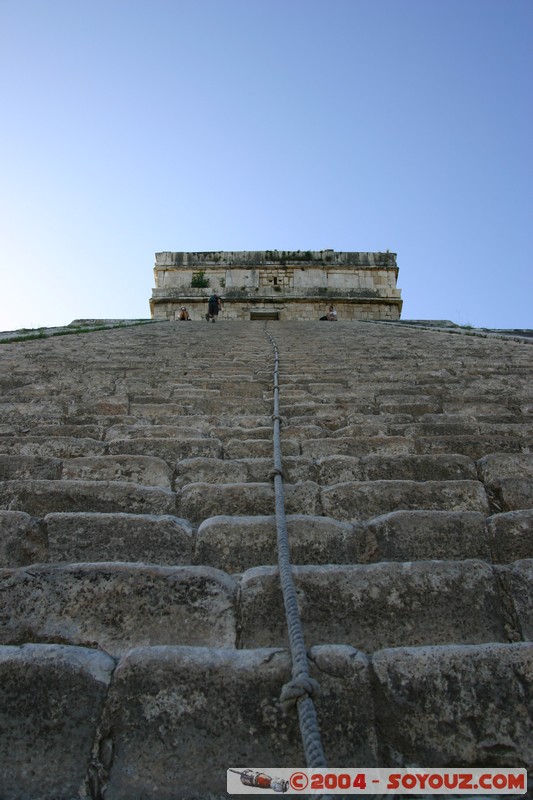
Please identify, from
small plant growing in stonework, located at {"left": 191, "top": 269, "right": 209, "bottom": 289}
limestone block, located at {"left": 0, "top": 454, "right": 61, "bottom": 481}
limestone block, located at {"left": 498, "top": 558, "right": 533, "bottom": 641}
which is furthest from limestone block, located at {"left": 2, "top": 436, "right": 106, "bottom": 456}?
small plant growing in stonework, located at {"left": 191, "top": 269, "right": 209, "bottom": 289}

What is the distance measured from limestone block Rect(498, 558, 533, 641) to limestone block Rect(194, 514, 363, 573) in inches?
17.6

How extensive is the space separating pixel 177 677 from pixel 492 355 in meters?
5.09

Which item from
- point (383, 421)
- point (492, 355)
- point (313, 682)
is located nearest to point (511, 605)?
point (313, 682)

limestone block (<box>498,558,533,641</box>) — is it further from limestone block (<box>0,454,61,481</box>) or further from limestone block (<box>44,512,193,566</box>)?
limestone block (<box>0,454,61,481</box>)

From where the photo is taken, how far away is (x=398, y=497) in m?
2.04

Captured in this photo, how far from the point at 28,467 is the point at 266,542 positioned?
1234mm

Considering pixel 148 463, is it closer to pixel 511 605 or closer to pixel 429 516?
pixel 429 516

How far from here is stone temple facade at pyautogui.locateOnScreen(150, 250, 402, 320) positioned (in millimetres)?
15078

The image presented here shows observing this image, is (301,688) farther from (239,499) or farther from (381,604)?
(239,499)

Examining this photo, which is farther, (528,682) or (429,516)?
(429,516)

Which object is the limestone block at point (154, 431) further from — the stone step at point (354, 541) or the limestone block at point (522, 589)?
the limestone block at point (522, 589)

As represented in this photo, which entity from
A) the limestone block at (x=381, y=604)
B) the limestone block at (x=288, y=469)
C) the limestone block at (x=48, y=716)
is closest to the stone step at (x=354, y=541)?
the limestone block at (x=381, y=604)

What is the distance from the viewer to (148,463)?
2383 millimetres

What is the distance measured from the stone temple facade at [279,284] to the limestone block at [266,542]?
13.3 meters
